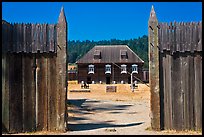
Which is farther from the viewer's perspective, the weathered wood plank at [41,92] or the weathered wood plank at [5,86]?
the weathered wood plank at [41,92]

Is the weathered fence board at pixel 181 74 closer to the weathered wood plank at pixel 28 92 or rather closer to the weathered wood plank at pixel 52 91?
the weathered wood plank at pixel 52 91

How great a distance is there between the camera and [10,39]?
33.7ft

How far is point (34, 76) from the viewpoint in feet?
34.0

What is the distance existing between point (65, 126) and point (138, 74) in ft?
159

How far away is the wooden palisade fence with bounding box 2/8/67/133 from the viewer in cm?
1023

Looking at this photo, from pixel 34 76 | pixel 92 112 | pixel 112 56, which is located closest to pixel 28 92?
pixel 34 76

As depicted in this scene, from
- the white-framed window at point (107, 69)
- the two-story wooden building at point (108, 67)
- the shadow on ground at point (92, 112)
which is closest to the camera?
the shadow on ground at point (92, 112)

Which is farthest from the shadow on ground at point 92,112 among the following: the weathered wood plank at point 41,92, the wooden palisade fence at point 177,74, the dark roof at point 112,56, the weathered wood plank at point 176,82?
the dark roof at point 112,56

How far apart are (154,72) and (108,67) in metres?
47.8

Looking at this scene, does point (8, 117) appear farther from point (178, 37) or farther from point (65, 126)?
point (178, 37)

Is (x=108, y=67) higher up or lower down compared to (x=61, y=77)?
higher up

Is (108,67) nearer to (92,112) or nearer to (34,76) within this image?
(92,112)

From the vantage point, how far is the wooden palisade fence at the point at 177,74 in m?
10.3

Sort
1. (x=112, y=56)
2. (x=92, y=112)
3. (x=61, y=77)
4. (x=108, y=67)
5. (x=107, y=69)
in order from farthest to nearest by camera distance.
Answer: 1. (x=112, y=56)
2. (x=107, y=69)
3. (x=108, y=67)
4. (x=92, y=112)
5. (x=61, y=77)
